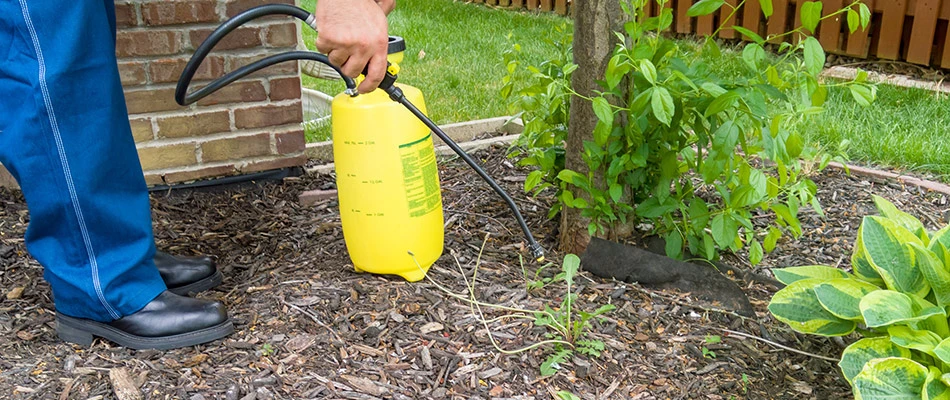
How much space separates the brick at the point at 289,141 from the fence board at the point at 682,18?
142 inches

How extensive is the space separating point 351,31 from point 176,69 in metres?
1.34

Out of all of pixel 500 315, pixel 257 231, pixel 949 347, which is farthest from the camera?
pixel 257 231

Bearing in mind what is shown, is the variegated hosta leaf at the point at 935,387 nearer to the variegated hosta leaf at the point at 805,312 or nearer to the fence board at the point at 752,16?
the variegated hosta leaf at the point at 805,312

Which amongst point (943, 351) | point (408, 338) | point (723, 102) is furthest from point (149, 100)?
point (943, 351)

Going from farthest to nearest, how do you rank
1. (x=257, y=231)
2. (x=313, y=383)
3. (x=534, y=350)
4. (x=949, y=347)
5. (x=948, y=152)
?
(x=948, y=152), (x=257, y=231), (x=534, y=350), (x=313, y=383), (x=949, y=347)

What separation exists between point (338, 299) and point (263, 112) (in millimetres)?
994

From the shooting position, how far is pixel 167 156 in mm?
2590

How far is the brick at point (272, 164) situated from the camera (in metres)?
2.69

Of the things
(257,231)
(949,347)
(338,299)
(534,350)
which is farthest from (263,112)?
(949,347)

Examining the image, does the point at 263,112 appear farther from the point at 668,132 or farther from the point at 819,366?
the point at 819,366

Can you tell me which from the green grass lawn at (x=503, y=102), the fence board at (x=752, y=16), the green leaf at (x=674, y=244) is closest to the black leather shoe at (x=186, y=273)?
the green grass lawn at (x=503, y=102)

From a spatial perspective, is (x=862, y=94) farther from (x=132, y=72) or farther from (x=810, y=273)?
(x=132, y=72)

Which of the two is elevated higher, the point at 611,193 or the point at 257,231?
the point at 611,193

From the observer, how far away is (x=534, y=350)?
1.74 metres
